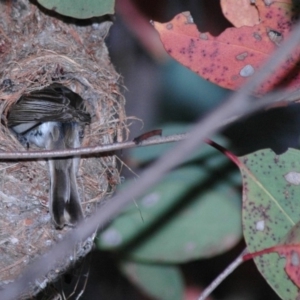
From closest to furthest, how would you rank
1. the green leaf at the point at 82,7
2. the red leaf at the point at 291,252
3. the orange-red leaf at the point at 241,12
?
the red leaf at the point at 291,252
the orange-red leaf at the point at 241,12
the green leaf at the point at 82,7

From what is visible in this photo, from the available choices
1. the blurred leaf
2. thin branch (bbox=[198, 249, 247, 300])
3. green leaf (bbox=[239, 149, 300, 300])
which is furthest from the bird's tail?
thin branch (bbox=[198, 249, 247, 300])

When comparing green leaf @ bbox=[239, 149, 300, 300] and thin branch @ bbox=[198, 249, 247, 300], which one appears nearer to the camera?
thin branch @ bbox=[198, 249, 247, 300]

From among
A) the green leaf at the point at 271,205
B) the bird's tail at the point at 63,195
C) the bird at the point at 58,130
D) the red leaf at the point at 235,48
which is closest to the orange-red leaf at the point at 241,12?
the red leaf at the point at 235,48

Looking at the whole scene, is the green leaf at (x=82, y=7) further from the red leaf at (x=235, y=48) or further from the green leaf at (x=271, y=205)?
the green leaf at (x=271, y=205)

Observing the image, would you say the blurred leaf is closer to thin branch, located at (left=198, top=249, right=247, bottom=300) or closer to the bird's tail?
the bird's tail

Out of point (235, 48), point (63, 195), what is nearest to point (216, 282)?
point (235, 48)

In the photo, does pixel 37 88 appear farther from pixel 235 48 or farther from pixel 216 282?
pixel 216 282
